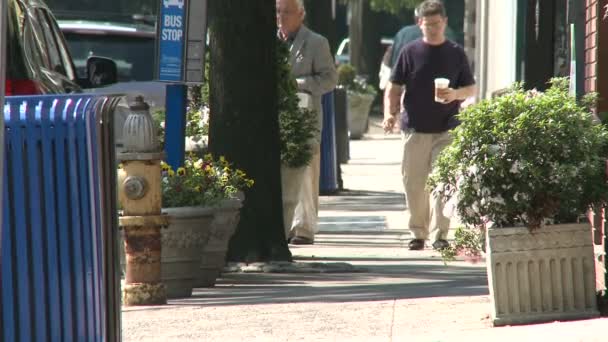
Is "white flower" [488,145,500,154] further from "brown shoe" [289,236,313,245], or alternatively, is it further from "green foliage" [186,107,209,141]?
"brown shoe" [289,236,313,245]

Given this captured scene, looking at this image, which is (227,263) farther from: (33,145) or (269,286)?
(33,145)

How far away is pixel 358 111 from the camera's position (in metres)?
29.4

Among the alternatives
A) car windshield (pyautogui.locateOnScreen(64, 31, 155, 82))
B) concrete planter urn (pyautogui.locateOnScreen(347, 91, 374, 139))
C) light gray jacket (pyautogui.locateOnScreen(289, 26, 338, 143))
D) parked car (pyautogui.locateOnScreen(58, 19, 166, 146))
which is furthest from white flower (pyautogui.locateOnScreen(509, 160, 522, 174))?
concrete planter urn (pyautogui.locateOnScreen(347, 91, 374, 139))

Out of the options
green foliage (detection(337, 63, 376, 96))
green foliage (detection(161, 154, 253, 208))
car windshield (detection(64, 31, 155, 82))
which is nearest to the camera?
green foliage (detection(161, 154, 253, 208))

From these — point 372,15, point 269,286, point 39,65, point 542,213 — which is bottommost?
point 269,286

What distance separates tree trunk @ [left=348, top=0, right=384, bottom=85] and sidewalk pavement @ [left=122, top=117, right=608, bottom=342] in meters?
25.7

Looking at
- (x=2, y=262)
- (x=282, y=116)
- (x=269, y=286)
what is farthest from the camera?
(x=282, y=116)

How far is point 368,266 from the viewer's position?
398 inches

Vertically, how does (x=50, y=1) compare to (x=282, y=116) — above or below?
above

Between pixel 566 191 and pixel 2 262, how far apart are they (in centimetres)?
280

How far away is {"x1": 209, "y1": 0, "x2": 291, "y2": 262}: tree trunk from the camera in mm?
9867

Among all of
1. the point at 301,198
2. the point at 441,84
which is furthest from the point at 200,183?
the point at 301,198

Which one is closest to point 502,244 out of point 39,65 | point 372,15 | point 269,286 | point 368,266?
point 269,286

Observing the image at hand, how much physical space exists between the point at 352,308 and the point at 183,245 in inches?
42.1
